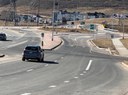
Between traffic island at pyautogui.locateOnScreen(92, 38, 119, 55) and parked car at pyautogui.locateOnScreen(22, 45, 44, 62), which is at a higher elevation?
parked car at pyautogui.locateOnScreen(22, 45, 44, 62)

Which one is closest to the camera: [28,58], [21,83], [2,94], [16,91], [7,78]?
[2,94]

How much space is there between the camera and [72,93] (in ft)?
69.8

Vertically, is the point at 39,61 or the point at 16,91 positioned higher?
the point at 16,91

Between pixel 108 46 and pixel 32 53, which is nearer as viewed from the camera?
pixel 32 53

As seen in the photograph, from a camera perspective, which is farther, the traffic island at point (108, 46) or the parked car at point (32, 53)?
the traffic island at point (108, 46)

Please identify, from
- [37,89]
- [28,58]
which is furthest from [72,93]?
[28,58]

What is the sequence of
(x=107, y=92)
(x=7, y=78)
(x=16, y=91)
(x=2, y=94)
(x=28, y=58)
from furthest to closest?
(x=28, y=58) < (x=7, y=78) < (x=107, y=92) < (x=16, y=91) < (x=2, y=94)

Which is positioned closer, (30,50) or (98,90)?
(98,90)

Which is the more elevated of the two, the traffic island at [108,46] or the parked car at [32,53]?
the parked car at [32,53]

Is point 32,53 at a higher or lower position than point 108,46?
higher

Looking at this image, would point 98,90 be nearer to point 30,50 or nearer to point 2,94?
point 2,94

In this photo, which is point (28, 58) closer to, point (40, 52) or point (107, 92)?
point (40, 52)

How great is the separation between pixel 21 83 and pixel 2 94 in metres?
5.12

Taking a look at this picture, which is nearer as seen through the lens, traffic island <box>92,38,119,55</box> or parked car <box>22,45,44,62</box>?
parked car <box>22,45,44,62</box>
